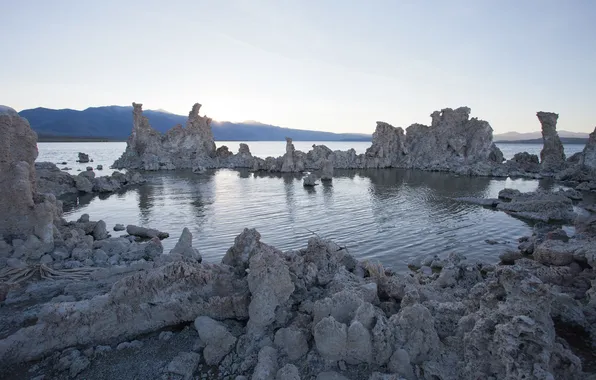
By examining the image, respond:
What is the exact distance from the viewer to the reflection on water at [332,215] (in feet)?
67.8

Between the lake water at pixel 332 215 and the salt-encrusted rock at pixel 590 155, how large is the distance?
775cm

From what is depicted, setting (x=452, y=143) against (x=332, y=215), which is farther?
(x=452, y=143)

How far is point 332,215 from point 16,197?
71.8ft

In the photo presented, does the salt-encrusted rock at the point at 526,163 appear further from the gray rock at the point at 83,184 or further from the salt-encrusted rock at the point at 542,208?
the gray rock at the point at 83,184

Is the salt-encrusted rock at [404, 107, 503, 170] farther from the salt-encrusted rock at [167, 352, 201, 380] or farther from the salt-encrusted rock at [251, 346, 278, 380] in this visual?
the salt-encrusted rock at [167, 352, 201, 380]

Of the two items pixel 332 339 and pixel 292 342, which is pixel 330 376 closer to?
pixel 332 339

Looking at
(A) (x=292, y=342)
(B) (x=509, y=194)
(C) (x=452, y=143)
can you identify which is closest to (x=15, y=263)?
(A) (x=292, y=342)

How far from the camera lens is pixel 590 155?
168ft

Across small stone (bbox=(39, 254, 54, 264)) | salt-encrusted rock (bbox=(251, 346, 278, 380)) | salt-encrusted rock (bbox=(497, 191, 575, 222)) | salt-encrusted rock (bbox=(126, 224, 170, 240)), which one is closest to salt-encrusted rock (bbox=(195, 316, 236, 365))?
salt-encrusted rock (bbox=(251, 346, 278, 380))

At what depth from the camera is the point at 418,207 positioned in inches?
1296

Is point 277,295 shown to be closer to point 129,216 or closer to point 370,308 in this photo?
point 370,308

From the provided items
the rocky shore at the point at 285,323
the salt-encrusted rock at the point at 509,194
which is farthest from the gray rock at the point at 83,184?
the salt-encrusted rock at the point at 509,194

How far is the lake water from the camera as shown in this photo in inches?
812

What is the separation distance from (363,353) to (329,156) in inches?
2846
